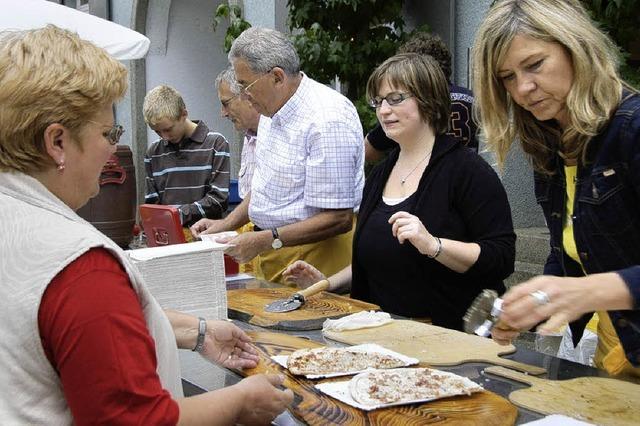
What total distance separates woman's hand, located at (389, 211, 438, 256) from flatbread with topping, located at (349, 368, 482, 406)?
611mm

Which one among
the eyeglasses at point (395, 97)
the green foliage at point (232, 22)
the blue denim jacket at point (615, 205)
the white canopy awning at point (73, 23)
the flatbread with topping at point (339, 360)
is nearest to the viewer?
the blue denim jacket at point (615, 205)

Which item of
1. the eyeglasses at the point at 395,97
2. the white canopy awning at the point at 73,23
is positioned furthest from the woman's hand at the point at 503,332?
the white canopy awning at the point at 73,23

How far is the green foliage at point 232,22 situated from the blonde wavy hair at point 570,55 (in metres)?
5.29

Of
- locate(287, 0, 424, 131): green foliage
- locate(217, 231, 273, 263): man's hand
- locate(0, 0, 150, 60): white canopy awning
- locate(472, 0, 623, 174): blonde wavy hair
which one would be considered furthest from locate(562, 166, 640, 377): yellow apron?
locate(0, 0, 150, 60): white canopy awning

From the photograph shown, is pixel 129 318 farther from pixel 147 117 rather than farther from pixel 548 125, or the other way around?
pixel 147 117

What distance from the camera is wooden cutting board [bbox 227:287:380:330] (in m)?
2.72

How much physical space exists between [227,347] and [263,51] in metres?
1.77

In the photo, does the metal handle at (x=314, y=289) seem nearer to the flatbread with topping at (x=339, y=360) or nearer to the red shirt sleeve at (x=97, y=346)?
the flatbread with topping at (x=339, y=360)

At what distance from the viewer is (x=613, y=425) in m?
1.76

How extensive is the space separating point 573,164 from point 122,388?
1417mm

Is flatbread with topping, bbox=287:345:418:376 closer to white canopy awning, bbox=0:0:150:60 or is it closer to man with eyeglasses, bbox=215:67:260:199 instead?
man with eyeglasses, bbox=215:67:260:199

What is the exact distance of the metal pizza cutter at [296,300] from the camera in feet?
9.49

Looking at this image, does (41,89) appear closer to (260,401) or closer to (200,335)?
(260,401)

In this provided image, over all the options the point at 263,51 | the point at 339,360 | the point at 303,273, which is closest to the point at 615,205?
the point at 339,360
